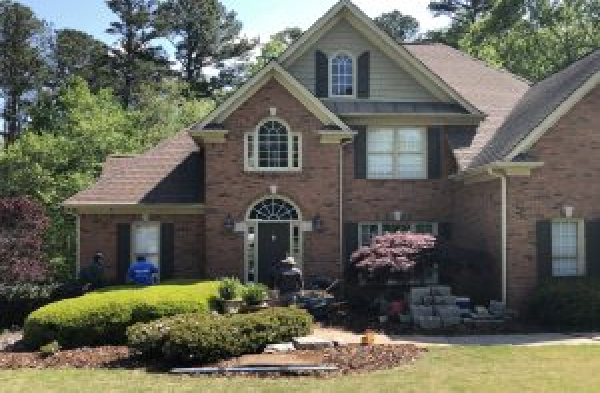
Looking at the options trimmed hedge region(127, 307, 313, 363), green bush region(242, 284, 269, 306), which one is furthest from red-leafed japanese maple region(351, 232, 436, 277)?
trimmed hedge region(127, 307, 313, 363)

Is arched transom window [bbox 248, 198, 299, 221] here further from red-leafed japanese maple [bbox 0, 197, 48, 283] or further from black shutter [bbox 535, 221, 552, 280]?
red-leafed japanese maple [bbox 0, 197, 48, 283]

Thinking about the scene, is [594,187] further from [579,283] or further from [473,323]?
[473,323]

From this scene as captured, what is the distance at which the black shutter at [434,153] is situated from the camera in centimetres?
2428

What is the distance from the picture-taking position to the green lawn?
39.1 ft

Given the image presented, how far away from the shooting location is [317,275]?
22.9 meters

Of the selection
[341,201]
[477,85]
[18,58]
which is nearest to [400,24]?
Result: [18,58]

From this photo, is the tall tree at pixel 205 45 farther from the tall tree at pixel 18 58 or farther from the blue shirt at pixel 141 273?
the blue shirt at pixel 141 273

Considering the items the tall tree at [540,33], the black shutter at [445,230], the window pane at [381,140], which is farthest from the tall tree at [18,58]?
the black shutter at [445,230]

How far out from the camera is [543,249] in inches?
803

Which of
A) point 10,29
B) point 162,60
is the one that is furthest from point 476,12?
point 10,29

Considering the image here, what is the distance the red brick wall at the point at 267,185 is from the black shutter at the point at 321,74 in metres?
2.21

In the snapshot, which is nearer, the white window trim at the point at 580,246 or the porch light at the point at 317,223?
the white window trim at the point at 580,246

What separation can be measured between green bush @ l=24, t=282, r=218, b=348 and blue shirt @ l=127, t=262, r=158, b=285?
4.61 m

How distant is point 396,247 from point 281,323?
587 centimetres
